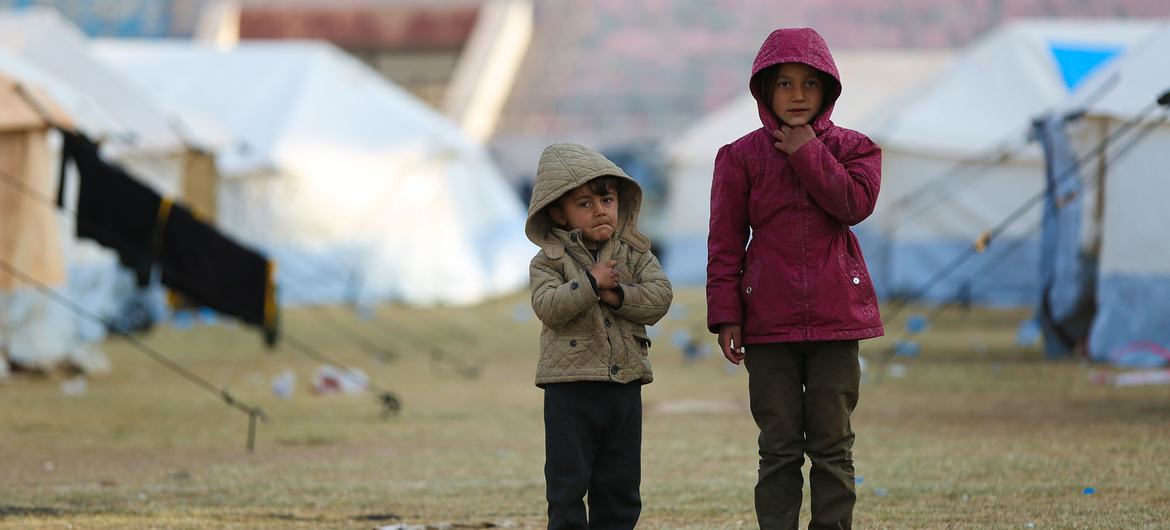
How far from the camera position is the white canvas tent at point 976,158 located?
14820 mm

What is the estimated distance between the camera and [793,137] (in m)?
3.50

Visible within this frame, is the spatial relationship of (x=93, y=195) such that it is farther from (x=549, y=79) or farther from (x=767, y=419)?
(x=549, y=79)

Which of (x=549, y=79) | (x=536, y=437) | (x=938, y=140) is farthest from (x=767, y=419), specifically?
(x=549, y=79)

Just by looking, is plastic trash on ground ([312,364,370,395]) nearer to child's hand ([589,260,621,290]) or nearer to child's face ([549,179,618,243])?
child's face ([549,179,618,243])

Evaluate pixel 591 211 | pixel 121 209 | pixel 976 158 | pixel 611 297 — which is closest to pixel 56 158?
pixel 121 209

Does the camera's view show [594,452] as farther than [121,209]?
No

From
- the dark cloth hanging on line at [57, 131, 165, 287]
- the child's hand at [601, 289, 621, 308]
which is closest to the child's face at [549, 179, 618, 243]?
the child's hand at [601, 289, 621, 308]

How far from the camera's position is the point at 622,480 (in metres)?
3.59

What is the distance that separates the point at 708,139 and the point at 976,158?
6765 mm

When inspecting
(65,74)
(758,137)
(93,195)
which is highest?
Answer: (65,74)

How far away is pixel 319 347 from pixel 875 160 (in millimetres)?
9177

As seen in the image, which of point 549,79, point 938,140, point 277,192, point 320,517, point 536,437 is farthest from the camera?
point 549,79

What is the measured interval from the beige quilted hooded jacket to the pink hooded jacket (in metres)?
0.18

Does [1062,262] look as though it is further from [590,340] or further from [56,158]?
[590,340]
